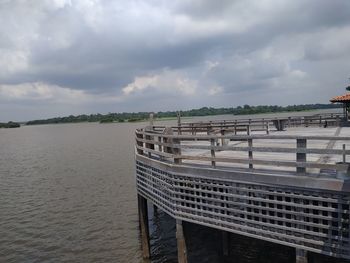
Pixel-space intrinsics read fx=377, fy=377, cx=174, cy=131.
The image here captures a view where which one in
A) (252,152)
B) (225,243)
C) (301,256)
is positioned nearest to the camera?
(301,256)

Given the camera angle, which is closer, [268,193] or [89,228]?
[268,193]

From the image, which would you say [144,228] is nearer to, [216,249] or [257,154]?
[216,249]

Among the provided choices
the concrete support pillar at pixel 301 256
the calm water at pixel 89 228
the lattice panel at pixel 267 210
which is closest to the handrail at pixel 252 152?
the lattice panel at pixel 267 210

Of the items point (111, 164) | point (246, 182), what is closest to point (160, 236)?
point (246, 182)

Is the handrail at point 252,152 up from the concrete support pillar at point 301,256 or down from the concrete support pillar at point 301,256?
up

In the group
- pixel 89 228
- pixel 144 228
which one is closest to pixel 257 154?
pixel 144 228

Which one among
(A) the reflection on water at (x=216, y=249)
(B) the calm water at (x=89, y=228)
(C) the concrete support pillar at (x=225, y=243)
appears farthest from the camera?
(B) the calm water at (x=89, y=228)

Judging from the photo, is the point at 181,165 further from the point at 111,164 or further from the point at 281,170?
the point at 111,164

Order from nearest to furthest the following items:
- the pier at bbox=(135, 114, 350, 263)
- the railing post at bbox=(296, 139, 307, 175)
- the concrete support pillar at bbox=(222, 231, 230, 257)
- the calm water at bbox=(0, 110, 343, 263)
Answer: the pier at bbox=(135, 114, 350, 263) < the railing post at bbox=(296, 139, 307, 175) < the concrete support pillar at bbox=(222, 231, 230, 257) < the calm water at bbox=(0, 110, 343, 263)

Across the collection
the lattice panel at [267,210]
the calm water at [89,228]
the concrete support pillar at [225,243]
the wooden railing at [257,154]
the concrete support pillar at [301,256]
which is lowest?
the calm water at [89,228]

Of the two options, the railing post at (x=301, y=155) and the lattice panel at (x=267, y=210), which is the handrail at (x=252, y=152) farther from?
the lattice panel at (x=267, y=210)

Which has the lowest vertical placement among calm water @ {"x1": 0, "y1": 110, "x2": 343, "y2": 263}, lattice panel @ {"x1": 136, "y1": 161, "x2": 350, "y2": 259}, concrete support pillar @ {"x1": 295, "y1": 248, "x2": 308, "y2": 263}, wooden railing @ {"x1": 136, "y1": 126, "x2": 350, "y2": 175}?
calm water @ {"x1": 0, "y1": 110, "x2": 343, "y2": 263}

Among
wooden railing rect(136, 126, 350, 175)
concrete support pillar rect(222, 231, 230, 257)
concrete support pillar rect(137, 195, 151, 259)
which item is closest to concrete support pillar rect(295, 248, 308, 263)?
wooden railing rect(136, 126, 350, 175)

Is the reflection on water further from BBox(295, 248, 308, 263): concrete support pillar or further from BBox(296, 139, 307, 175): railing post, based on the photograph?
BBox(296, 139, 307, 175): railing post
